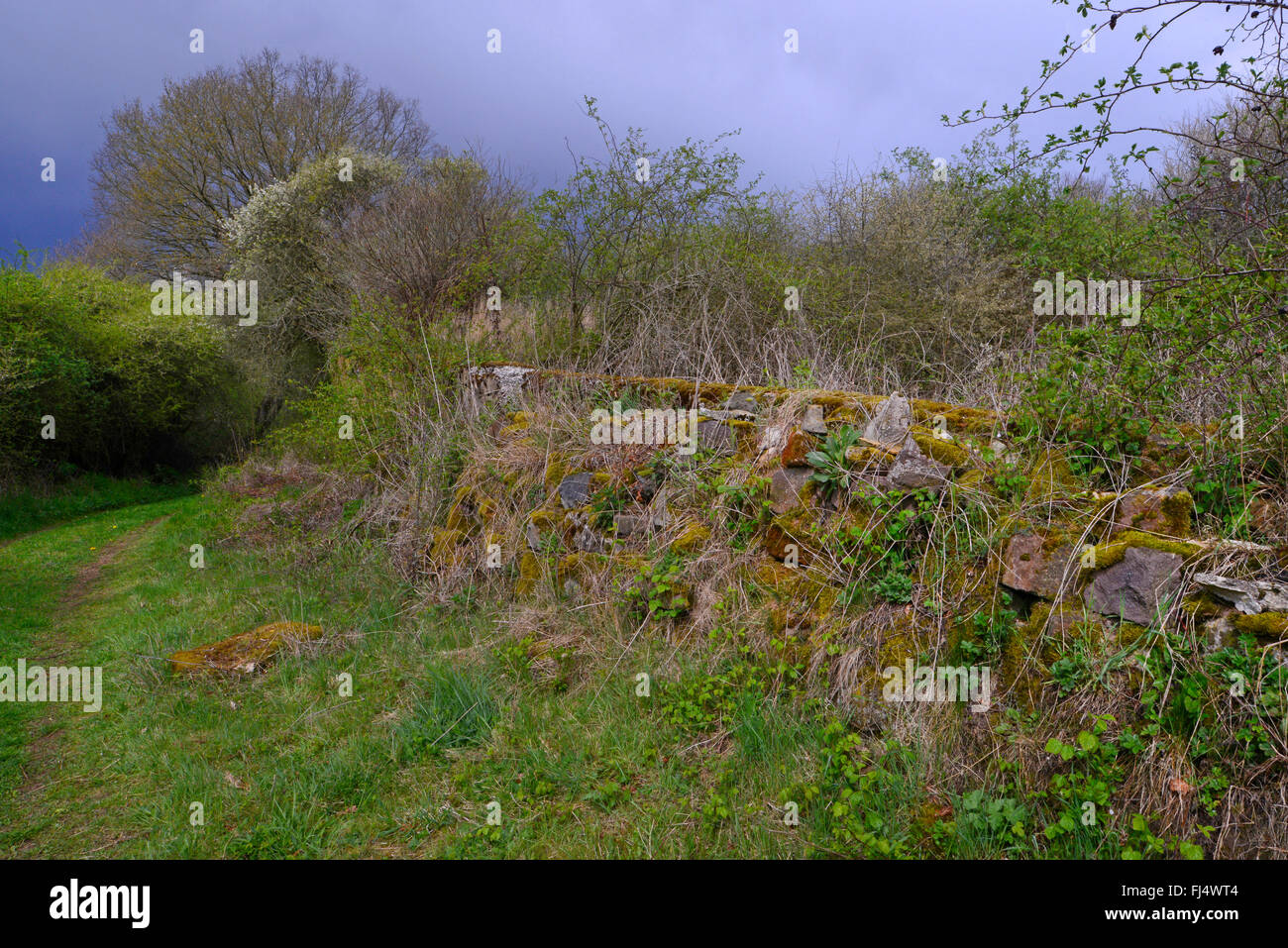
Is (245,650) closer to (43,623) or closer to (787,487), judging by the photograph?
(43,623)

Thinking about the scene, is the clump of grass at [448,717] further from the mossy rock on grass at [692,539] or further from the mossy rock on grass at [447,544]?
the mossy rock on grass at [447,544]

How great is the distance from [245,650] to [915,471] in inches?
205

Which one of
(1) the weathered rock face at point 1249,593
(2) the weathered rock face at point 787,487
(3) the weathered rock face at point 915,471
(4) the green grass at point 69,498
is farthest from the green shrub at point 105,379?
(1) the weathered rock face at point 1249,593

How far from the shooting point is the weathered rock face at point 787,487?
4262 millimetres

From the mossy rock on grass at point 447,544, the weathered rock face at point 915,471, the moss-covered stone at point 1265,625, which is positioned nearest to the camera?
the moss-covered stone at point 1265,625

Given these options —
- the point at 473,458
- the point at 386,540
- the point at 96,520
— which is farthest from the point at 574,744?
the point at 96,520

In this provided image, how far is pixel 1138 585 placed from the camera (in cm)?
287

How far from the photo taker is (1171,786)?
2457mm

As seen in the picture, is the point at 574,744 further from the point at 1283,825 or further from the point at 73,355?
the point at 73,355

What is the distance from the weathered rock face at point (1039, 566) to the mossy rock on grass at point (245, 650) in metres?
5.07

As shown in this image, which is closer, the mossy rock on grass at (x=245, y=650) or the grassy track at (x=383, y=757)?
the grassy track at (x=383, y=757)

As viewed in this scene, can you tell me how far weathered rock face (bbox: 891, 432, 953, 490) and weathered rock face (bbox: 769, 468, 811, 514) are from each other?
1.89 ft

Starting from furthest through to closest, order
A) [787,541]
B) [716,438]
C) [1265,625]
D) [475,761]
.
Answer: [716,438] → [787,541] → [475,761] → [1265,625]

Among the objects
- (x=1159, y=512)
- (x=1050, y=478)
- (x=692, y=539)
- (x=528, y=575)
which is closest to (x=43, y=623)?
(x=528, y=575)
